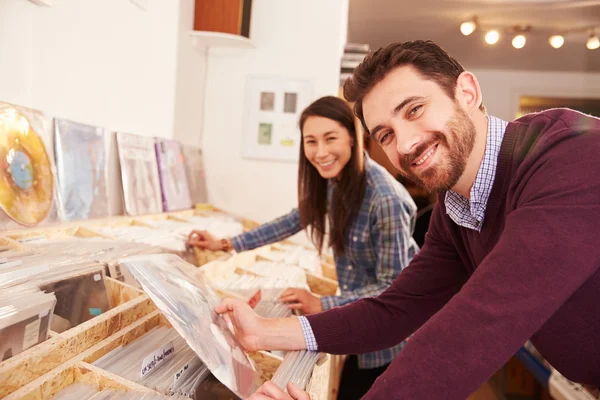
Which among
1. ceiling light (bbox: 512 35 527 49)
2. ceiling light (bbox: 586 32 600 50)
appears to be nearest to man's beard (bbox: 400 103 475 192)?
ceiling light (bbox: 512 35 527 49)

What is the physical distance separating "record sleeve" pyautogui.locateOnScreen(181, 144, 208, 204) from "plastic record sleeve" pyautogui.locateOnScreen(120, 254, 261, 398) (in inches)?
77.1

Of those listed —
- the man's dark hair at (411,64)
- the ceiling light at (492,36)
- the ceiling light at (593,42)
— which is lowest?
the man's dark hair at (411,64)

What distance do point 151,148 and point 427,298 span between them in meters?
1.75

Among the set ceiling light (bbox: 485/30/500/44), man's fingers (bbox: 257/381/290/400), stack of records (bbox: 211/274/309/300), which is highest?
ceiling light (bbox: 485/30/500/44)

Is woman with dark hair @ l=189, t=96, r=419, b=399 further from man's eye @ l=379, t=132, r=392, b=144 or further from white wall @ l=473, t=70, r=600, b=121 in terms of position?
white wall @ l=473, t=70, r=600, b=121

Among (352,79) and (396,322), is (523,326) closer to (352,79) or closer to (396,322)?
(396,322)

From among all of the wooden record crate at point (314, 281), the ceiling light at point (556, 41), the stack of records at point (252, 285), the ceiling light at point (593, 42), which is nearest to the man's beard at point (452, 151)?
the stack of records at point (252, 285)

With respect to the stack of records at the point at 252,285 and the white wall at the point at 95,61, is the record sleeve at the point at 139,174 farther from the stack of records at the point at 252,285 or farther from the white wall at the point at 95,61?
the stack of records at the point at 252,285

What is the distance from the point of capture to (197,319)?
945 millimetres

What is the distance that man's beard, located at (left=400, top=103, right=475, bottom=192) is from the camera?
3.21 feet

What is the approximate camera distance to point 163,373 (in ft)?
3.06

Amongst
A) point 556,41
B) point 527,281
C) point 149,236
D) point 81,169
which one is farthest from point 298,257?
point 556,41

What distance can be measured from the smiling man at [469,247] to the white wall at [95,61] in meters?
1.08

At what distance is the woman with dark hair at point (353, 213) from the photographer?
1.64 m
